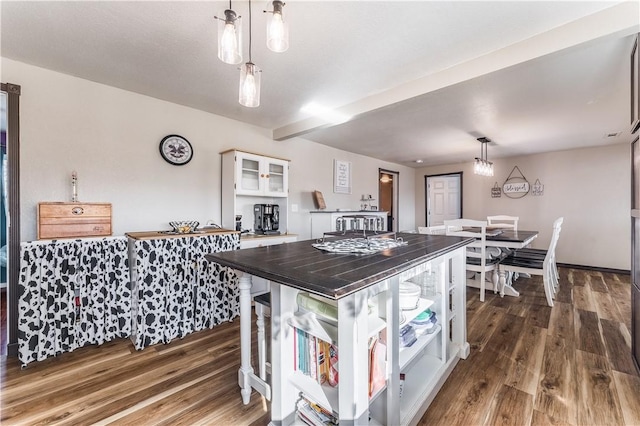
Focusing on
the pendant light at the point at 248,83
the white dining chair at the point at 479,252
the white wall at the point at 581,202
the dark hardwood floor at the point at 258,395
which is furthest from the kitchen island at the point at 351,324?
the white wall at the point at 581,202

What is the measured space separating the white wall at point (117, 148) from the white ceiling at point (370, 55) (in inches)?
5.9

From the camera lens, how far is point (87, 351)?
2197mm

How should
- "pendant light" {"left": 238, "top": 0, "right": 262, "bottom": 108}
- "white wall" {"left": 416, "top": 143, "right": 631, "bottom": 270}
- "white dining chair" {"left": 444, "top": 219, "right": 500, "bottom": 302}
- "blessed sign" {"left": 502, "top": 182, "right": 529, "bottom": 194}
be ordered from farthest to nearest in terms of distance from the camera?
"blessed sign" {"left": 502, "top": 182, "right": 529, "bottom": 194} < "white wall" {"left": 416, "top": 143, "right": 631, "bottom": 270} < "white dining chair" {"left": 444, "top": 219, "right": 500, "bottom": 302} < "pendant light" {"left": 238, "top": 0, "right": 262, "bottom": 108}

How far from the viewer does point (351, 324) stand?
1.02 meters

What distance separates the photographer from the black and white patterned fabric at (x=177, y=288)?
7.41 ft

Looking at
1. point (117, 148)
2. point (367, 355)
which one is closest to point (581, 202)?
point (367, 355)

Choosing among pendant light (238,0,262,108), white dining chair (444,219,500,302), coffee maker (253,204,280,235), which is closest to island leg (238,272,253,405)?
pendant light (238,0,262,108)

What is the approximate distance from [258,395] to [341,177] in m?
3.82

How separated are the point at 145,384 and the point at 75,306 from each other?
2.99 feet

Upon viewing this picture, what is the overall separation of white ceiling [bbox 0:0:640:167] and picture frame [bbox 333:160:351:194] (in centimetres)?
159

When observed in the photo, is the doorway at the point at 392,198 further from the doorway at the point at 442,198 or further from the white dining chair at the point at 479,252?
the white dining chair at the point at 479,252

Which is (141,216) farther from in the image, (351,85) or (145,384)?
(351,85)

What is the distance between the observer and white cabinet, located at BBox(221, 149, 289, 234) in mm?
3145

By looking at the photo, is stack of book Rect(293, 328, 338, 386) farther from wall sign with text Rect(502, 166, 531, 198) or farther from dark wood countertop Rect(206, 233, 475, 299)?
wall sign with text Rect(502, 166, 531, 198)
